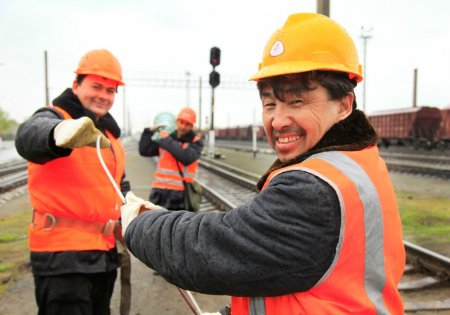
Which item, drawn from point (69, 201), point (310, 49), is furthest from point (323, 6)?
point (310, 49)

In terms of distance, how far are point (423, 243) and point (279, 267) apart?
609 cm

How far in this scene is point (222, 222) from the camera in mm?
1269

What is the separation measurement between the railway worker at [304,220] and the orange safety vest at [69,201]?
1073 millimetres

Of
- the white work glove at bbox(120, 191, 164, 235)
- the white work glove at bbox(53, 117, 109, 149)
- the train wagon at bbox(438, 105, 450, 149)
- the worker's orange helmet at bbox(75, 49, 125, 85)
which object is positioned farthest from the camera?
the train wagon at bbox(438, 105, 450, 149)

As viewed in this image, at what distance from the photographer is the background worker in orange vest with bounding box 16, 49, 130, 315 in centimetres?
233

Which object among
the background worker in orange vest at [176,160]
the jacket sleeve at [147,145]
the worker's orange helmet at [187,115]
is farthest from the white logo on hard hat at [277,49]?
the jacket sleeve at [147,145]

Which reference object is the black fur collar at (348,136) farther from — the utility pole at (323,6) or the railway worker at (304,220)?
the utility pole at (323,6)

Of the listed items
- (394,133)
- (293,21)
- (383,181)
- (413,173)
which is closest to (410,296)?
(383,181)

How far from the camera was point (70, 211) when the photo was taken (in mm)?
2441

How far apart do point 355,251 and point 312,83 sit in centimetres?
58

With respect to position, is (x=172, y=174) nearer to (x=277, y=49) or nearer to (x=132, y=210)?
(x=132, y=210)

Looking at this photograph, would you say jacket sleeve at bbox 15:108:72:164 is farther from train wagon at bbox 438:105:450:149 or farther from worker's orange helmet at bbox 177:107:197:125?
train wagon at bbox 438:105:450:149

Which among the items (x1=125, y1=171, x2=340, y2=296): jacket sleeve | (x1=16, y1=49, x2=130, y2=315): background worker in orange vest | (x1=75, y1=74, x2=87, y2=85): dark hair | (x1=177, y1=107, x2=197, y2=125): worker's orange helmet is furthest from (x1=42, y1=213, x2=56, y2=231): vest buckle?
(x1=177, y1=107, x2=197, y2=125): worker's orange helmet

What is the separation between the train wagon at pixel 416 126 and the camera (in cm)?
2976
